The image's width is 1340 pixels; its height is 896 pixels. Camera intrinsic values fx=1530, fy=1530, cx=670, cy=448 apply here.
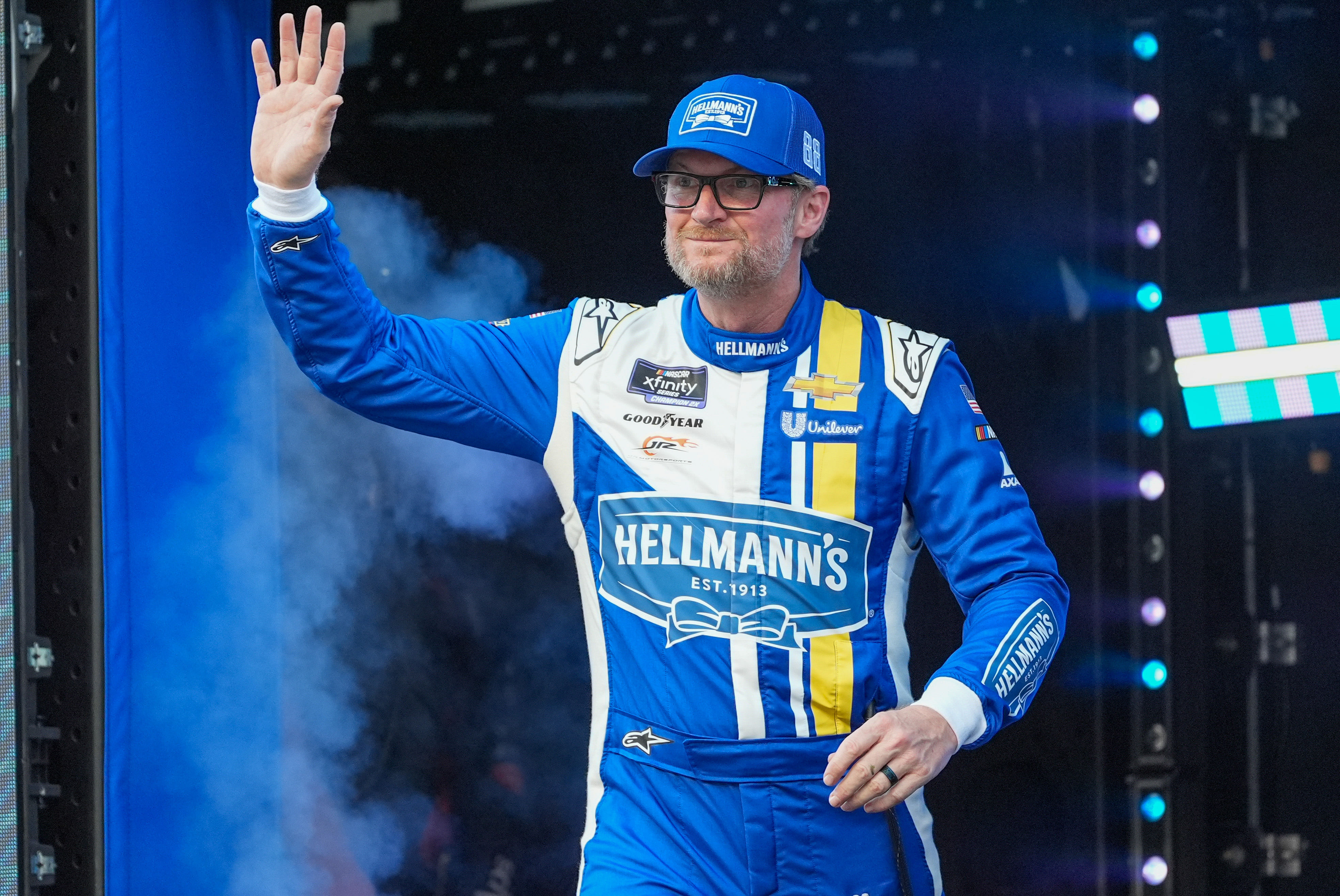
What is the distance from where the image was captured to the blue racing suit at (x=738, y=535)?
2.44 m

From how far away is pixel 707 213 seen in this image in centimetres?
256

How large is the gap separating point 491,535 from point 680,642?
59.5 inches

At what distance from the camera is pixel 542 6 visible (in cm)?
387

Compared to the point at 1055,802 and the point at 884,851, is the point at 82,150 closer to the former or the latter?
the point at 884,851

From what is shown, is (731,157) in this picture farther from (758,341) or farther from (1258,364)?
(1258,364)

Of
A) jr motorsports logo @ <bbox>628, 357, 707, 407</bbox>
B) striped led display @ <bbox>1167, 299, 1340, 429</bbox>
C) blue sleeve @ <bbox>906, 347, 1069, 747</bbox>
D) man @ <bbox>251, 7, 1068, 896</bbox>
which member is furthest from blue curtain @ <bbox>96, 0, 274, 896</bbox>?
striped led display @ <bbox>1167, 299, 1340, 429</bbox>

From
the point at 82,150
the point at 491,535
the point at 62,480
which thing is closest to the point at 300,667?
the point at 491,535

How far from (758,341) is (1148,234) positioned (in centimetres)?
143

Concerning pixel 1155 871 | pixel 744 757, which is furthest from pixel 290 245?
pixel 1155 871

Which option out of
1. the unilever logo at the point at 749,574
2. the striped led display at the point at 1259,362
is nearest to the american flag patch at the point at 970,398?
the unilever logo at the point at 749,574

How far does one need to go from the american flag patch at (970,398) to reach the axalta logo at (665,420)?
46cm

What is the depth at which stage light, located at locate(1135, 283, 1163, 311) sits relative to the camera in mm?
3578

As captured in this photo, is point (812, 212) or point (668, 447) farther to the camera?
point (812, 212)

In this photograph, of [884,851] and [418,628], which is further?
[418,628]
